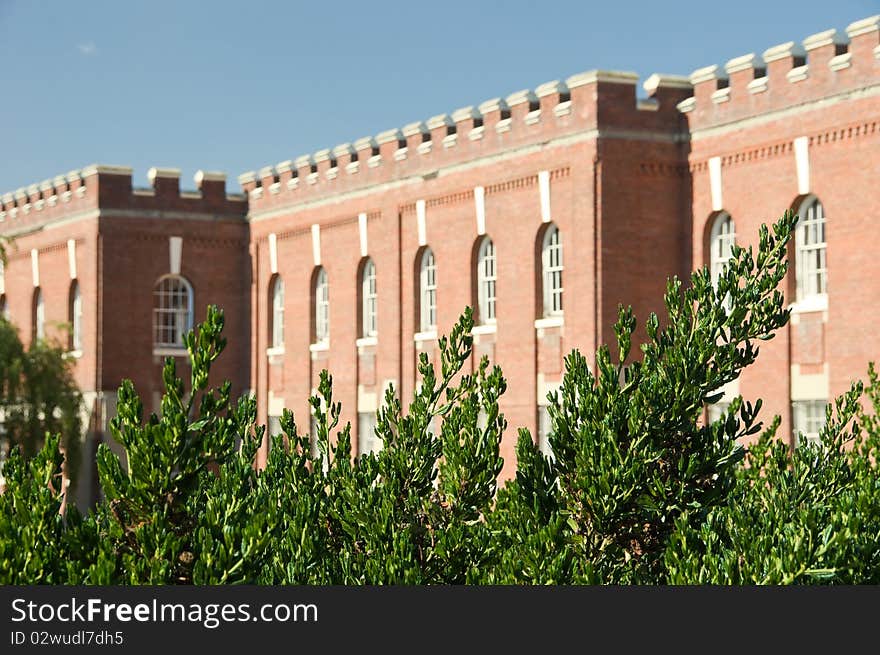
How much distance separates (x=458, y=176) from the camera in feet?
109

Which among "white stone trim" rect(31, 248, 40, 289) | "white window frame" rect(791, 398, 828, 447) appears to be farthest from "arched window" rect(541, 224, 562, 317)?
"white stone trim" rect(31, 248, 40, 289)

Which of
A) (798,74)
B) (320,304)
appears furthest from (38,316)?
(798,74)

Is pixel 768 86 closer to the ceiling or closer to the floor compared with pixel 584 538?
closer to the ceiling

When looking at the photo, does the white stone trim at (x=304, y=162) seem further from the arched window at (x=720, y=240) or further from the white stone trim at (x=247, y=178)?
the arched window at (x=720, y=240)

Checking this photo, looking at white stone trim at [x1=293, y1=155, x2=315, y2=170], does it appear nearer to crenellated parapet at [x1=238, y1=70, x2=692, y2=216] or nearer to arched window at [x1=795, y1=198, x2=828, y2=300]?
crenellated parapet at [x1=238, y1=70, x2=692, y2=216]

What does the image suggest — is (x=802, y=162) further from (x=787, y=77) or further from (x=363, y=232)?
(x=363, y=232)

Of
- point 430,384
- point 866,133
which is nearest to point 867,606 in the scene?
point 430,384

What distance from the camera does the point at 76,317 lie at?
4206 cm

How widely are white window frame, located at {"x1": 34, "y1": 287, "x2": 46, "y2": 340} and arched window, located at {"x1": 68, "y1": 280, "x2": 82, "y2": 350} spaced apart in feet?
6.56

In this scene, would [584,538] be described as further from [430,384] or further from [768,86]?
[768,86]

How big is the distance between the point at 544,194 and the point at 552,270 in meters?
1.44

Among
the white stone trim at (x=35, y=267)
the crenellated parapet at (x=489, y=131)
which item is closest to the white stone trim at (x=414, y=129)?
the crenellated parapet at (x=489, y=131)

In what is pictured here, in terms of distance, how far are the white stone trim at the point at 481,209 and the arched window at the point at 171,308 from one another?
11.4 m

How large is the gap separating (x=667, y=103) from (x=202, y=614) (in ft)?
74.1
